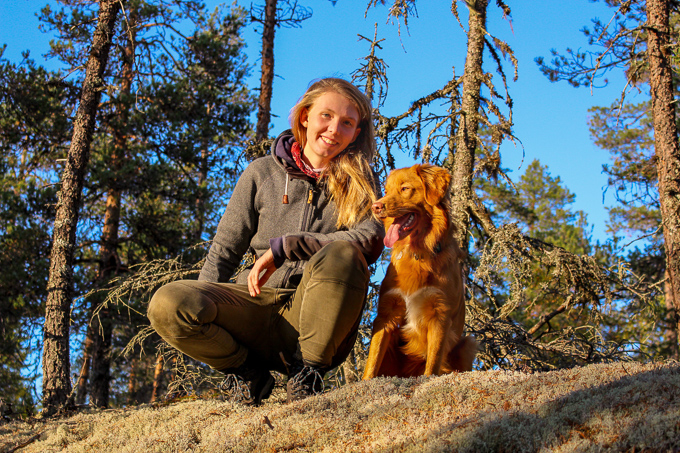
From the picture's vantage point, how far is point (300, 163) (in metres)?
3.49

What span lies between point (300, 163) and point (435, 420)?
6.26 ft

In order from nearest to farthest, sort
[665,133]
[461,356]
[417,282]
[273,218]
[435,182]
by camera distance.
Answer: [273,218] < [417,282] < [435,182] < [461,356] < [665,133]

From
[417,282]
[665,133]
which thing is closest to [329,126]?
[417,282]

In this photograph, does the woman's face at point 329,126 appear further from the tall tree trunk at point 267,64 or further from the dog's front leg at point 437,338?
the tall tree trunk at point 267,64

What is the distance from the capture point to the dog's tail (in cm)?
388

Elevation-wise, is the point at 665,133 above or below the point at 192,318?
above

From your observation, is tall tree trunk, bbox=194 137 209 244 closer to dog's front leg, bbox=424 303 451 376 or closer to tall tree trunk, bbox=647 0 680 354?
tall tree trunk, bbox=647 0 680 354

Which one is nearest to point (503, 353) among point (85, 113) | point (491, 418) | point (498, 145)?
point (498, 145)

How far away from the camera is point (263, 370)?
11.1 feet

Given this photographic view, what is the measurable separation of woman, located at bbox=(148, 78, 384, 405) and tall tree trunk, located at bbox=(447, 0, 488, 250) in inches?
118

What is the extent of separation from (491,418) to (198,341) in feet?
5.48

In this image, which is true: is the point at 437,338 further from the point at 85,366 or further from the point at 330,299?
the point at 85,366

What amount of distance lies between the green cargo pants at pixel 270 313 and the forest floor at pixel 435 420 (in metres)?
0.30

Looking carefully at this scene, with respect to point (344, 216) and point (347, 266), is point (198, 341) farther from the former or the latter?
point (344, 216)
